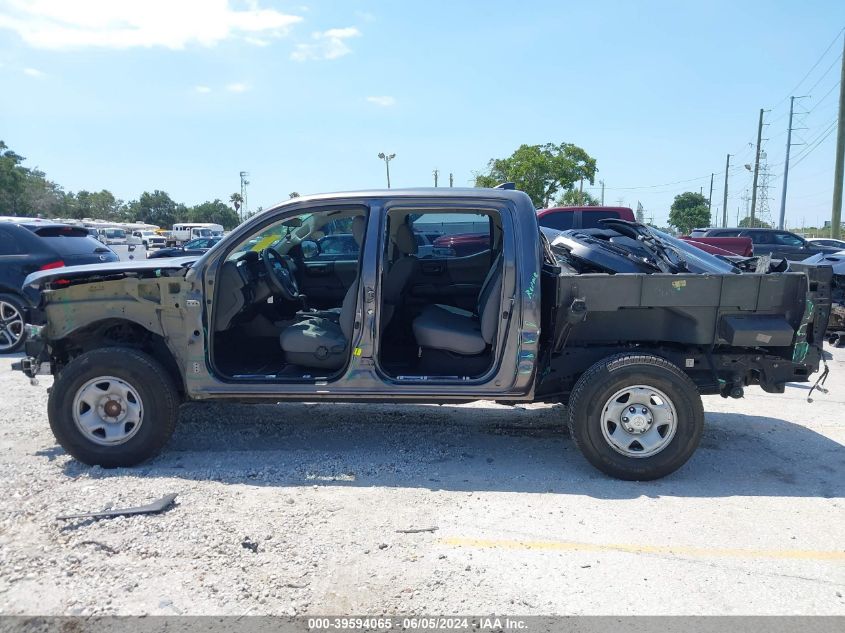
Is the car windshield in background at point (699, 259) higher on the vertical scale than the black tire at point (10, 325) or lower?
higher

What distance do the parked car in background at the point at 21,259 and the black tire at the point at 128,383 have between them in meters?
4.97

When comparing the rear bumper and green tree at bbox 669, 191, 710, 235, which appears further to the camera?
green tree at bbox 669, 191, 710, 235

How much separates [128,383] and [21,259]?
5626 millimetres

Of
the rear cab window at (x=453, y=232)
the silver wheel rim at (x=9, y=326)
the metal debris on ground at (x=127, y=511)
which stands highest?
the rear cab window at (x=453, y=232)

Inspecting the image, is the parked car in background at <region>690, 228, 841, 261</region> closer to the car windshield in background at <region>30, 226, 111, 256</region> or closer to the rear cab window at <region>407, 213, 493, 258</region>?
the rear cab window at <region>407, 213, 493, 258</region>

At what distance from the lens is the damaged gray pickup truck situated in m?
4.55

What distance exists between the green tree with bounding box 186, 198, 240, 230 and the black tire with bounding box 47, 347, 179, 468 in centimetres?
8891

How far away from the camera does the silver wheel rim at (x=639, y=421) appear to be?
451cm

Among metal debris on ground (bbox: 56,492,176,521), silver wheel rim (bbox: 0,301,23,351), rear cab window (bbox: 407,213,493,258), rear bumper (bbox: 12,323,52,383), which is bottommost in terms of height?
metal debris on ground (bbox: 56,492,176,521)

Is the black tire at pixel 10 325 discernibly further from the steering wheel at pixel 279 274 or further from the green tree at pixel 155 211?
the green tree at pixel 155 211

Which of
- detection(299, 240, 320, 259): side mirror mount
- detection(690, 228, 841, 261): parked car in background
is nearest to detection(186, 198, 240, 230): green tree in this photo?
detection(690, 228, 841, 261): parked car in background

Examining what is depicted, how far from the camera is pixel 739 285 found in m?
4.59

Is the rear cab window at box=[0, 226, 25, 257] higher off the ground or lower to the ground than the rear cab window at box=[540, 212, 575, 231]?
lower

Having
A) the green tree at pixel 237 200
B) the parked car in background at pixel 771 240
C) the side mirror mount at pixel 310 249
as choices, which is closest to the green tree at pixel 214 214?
the green tree at pixel 237 200
